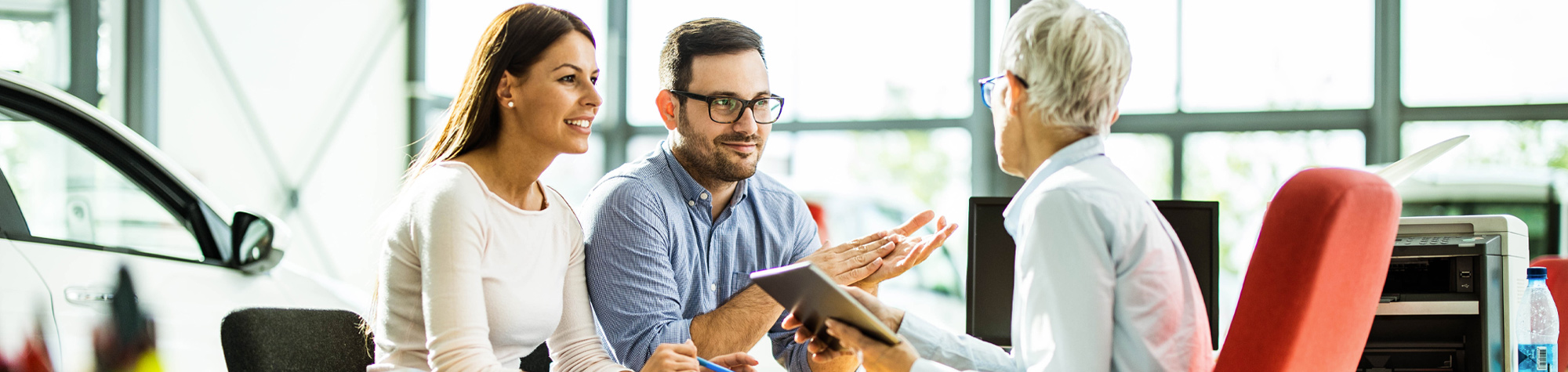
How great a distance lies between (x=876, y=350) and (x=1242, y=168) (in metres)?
4.59

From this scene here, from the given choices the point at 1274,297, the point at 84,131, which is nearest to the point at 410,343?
the point at 1274,297

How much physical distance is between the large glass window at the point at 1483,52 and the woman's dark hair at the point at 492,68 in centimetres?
491

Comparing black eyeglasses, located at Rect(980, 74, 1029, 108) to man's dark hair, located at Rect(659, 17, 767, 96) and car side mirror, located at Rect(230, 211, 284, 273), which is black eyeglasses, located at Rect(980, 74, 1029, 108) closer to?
man's dark hair, located at Rect(659, 17, 767, 96)

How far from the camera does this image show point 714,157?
6.40 ft

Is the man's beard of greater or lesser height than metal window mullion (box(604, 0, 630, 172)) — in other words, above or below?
below

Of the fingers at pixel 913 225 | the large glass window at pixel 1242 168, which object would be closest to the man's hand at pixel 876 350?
the fingers at pixel 913 225

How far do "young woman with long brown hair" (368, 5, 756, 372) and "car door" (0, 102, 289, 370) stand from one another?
1.27 m

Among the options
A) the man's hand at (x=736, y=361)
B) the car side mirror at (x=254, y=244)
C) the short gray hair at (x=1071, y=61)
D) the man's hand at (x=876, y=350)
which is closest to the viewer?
the short gray hair at (x=1071, y=61)

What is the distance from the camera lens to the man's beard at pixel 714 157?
1.95 m

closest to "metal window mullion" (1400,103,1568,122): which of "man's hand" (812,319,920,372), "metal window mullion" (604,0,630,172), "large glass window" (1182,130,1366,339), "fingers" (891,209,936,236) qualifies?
"large glass window" (1182,130,1366,339)

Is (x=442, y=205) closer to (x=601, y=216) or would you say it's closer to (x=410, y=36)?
(x=601, y=216)

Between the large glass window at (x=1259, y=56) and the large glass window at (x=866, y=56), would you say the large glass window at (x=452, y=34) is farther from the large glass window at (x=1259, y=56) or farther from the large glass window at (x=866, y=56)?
the large glass window at (x=1259, y=56)

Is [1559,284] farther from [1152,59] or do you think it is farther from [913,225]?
[1152,59]

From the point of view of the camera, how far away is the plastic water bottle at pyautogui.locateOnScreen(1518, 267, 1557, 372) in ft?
5.85
